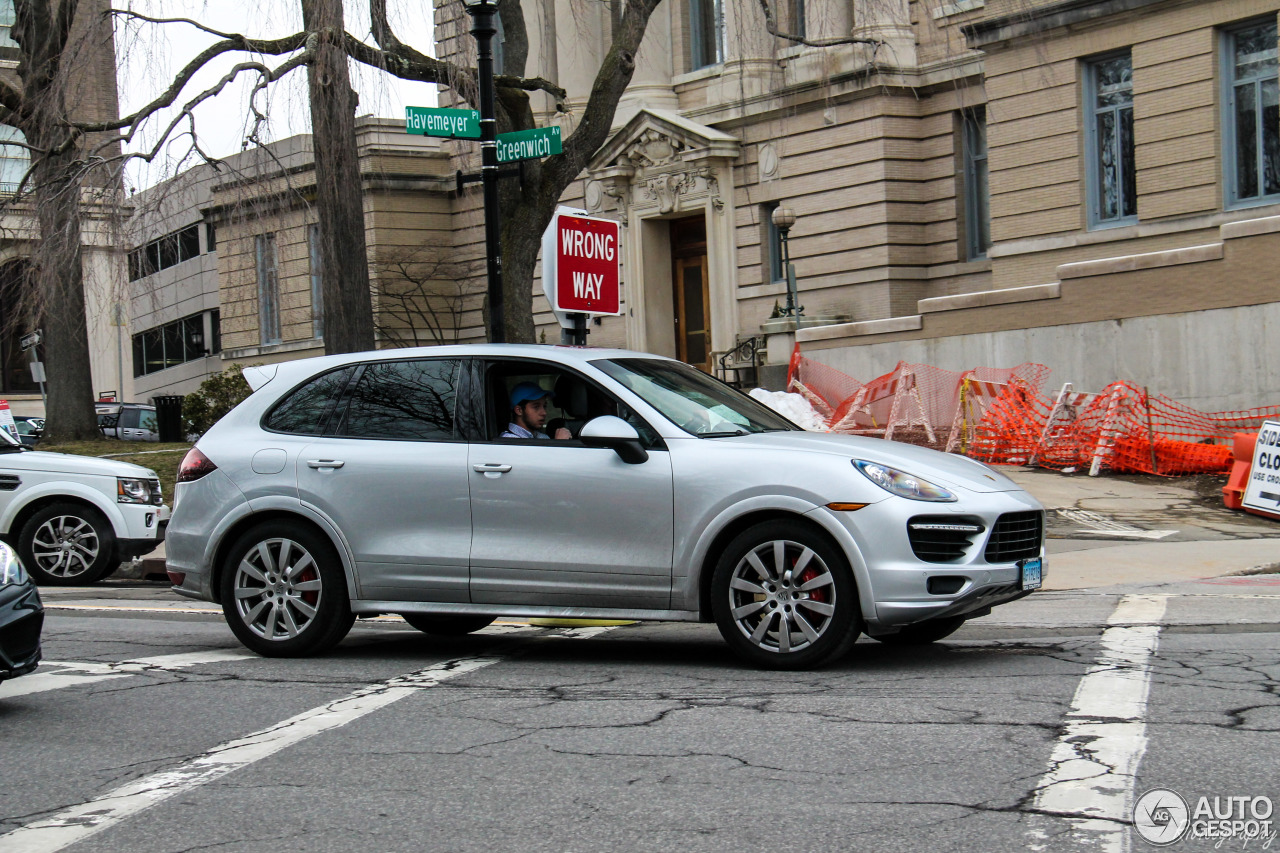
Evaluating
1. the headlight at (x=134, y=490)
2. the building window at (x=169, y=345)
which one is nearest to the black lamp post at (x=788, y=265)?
the headlight at (x=134, y=490)

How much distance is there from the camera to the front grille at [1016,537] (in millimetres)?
7031

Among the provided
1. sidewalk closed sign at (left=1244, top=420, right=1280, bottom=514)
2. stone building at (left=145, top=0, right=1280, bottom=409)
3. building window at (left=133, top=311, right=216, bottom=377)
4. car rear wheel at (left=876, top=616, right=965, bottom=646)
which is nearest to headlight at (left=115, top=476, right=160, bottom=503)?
stone building at (left=145, top=0, right=1280, bottom=409)

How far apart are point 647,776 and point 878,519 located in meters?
2.07

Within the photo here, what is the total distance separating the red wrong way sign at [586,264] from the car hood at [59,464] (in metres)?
5.00

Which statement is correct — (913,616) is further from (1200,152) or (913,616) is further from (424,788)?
(1200,152)

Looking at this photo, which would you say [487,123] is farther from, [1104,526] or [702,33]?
[702,33]

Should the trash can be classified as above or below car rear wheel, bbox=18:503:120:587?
above

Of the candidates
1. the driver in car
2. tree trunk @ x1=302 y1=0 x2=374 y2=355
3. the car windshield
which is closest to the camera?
the car windshield

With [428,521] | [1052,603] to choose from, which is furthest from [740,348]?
[428,521]

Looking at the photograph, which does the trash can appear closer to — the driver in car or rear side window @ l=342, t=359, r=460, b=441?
rear side window @ l=342, t=359, r=460, b=441

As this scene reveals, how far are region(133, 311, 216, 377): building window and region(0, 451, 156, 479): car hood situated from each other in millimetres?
38001

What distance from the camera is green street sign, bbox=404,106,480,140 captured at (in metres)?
12.8

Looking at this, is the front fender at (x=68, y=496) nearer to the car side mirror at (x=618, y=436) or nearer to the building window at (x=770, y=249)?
the car side mirror at (x=618, y=436)

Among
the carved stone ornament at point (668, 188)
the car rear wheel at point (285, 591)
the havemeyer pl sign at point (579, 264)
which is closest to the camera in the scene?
the car rear wheel at point (285, 591)
